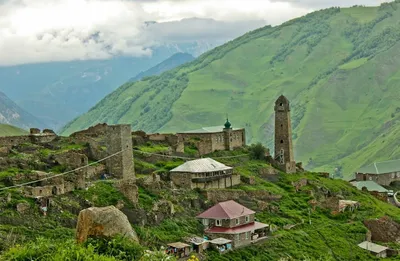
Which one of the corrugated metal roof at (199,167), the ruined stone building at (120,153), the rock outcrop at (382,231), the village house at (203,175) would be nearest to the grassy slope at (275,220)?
the rock outcrop at (382,231)

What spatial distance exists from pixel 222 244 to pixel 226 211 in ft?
14.4

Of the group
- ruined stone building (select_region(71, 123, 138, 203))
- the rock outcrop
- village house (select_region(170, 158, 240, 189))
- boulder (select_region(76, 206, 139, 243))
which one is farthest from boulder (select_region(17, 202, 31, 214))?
the rock outcrop

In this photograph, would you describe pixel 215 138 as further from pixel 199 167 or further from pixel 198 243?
pixel 198 243

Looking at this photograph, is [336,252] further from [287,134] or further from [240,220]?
[287,134]

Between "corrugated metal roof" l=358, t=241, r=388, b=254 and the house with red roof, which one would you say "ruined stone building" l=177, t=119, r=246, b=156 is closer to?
the house with red roof

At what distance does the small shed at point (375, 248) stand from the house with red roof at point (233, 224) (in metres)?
12.5

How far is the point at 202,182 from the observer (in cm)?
6712

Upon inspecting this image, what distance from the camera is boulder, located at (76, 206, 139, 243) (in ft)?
97.3

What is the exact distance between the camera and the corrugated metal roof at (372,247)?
67688 mm

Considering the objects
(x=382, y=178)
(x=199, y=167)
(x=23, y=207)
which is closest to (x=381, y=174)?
(x=382, y=178)

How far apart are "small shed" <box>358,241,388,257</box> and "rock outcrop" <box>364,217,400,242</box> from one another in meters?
3.65

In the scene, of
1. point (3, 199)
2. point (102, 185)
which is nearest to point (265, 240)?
point (102, 185)

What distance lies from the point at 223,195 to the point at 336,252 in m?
12.2

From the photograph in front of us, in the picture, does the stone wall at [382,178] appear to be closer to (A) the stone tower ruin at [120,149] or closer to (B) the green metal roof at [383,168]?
(B) the green metal roof at [383,168]
